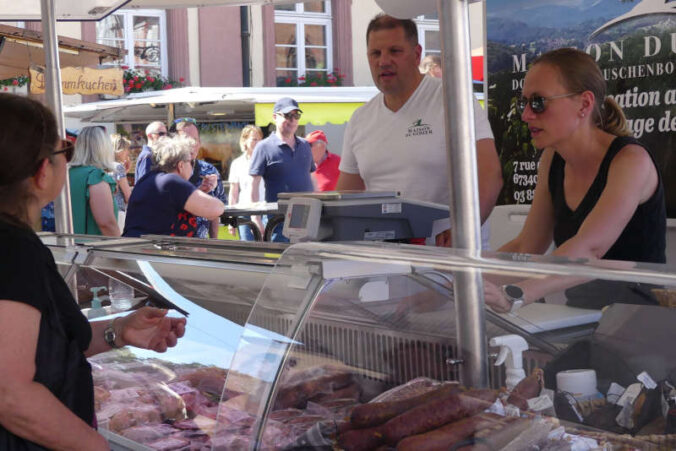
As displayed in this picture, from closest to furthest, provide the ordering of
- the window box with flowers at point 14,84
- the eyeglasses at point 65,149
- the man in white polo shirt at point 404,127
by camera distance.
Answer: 1. the eyeglasses at point 65,149
2. the man in white polo shirt at point 404,127
3. the window box with flowers at point 14,84

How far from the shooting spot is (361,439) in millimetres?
1671

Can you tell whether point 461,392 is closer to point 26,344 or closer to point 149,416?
point 26,344

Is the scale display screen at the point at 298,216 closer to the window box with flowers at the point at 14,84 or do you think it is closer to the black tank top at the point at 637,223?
the black tank top at the point at 637,223

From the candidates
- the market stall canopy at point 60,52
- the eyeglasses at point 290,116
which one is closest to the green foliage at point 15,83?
the market stall canopy at point 60,52

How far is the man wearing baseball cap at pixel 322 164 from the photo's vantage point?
Result: 7289 mm

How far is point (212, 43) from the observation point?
16125 mm

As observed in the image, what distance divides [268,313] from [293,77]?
15.7 metres

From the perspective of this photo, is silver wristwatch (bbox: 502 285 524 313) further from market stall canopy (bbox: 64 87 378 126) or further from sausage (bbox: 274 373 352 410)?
market stall canopy (bbox: 64 87 378 126)

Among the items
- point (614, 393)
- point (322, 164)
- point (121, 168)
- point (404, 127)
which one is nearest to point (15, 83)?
point (121, 168)

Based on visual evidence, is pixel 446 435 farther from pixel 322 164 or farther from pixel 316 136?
pixel 322 164

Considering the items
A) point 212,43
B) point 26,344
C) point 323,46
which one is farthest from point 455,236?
point 323,46

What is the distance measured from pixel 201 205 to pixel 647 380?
2.98m

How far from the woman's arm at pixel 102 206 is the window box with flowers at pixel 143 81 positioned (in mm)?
11339

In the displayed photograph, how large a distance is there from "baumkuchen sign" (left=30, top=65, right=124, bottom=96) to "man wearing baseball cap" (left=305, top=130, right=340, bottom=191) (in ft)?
5.76
